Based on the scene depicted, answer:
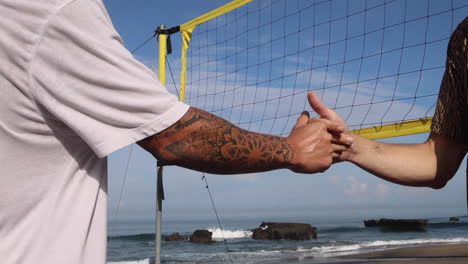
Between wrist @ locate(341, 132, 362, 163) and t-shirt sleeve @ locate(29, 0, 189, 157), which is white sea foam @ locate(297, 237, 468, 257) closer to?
wrist @ locate(341, 132, 362, 163)

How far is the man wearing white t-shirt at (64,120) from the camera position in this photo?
969mm

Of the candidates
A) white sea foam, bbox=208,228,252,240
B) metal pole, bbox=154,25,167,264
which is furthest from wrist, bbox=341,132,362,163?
white sea foam, bbox=208,228,252,240

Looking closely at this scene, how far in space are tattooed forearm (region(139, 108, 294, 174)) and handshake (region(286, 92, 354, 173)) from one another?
12 centimetres

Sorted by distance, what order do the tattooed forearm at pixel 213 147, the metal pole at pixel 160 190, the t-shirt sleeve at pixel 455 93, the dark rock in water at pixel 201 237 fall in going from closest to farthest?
the tattooed forearm at pixel 213 147 → the t-shirt sleeve at pixel 455 93 → the metal pole at pixel 160 190 → the dark rock in water at pixel 201 237

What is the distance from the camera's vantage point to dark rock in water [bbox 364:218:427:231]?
87.3 ft

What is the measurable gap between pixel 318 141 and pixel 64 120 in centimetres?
102

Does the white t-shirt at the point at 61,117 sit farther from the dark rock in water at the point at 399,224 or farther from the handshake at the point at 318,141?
the dark rock in water at the point at 399,224

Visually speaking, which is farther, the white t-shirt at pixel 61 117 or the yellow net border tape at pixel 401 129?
the yellow net border tape at pixel 401 129

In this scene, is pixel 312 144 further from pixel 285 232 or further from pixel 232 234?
pixel 232 234

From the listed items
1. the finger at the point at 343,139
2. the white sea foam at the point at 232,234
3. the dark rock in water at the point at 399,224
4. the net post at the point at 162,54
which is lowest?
the finger at the point at 343,139

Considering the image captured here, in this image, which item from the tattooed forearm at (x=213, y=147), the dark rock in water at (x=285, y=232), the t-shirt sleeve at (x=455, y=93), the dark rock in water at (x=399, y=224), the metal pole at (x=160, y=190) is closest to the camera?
the tattooed forearm at (x=213, y=147)

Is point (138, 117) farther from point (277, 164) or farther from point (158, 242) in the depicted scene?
point (158, 242)

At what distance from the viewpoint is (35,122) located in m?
1.01

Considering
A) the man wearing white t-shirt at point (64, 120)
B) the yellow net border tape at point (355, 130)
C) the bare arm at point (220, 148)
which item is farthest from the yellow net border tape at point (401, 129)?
the man wearing white t-shirt at point (64, 120)
